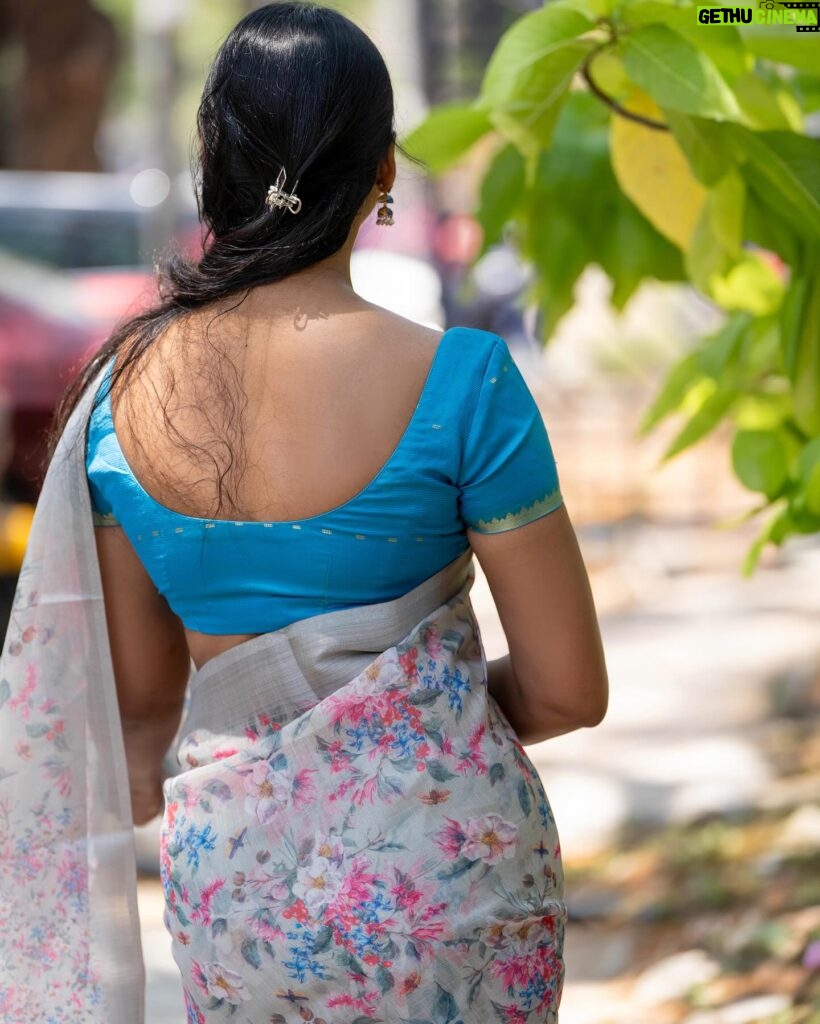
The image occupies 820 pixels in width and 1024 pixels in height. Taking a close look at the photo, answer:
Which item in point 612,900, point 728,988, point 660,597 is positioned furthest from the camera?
point 660,597

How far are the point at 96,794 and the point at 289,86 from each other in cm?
88

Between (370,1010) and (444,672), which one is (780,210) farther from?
(370,1010)

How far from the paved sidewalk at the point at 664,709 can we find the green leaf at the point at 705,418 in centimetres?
149

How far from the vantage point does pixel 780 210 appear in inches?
69.8

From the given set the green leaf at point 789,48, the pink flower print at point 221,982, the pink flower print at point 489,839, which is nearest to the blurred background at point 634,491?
the green leaf at point 789,48

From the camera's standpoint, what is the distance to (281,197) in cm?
144

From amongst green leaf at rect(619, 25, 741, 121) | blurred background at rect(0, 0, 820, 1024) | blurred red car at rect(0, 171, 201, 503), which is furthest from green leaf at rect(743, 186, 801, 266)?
blurred red car at rect(0, 171, 201, 503)

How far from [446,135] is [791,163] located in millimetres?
497

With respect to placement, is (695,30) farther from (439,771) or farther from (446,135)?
(439,771)

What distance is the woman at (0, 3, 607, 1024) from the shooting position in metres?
1.42

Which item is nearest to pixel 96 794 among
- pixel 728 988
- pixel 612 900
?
pixel 728 988

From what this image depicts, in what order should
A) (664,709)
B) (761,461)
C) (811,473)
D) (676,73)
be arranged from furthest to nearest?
(664,709), (761,461), (811,473), (676,73)

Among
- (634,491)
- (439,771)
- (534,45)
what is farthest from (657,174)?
(634,491)

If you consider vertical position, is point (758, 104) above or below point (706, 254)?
above
